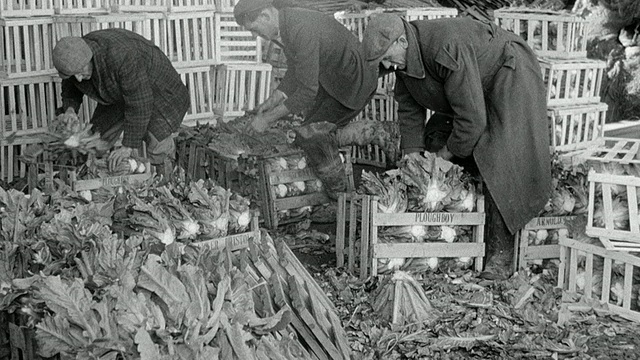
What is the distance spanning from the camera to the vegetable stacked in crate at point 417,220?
5051mm

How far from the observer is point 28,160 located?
6.27 meters

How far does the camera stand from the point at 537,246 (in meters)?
5.33

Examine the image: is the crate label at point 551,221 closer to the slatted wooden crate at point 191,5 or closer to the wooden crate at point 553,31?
the wooden crate at point 553,31

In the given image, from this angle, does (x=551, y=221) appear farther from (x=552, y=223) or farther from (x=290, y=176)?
(x=290, y=176)

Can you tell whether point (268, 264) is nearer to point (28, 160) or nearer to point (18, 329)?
point (18, 329)

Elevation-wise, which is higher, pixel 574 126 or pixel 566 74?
pixel 566 74

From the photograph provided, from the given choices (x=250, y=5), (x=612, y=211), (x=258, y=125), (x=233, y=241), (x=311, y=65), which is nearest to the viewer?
(x=233, y=241)

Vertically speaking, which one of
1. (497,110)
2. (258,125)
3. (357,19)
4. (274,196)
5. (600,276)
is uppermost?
(357,19)

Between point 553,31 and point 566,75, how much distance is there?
14.9 inches

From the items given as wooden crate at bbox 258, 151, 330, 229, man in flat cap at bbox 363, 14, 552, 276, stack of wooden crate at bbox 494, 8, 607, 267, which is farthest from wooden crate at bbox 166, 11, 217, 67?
man in flat cap at bbox 363, 14, 552, 276

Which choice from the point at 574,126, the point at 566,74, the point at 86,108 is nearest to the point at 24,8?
the point at 86,108

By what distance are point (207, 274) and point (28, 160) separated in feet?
10.9

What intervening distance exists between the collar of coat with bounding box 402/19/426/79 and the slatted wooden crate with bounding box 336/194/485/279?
2.73ft

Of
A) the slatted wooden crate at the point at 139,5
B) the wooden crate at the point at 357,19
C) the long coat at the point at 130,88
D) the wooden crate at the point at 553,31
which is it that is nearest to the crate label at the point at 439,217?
the wooden crate at the point at 553,31
